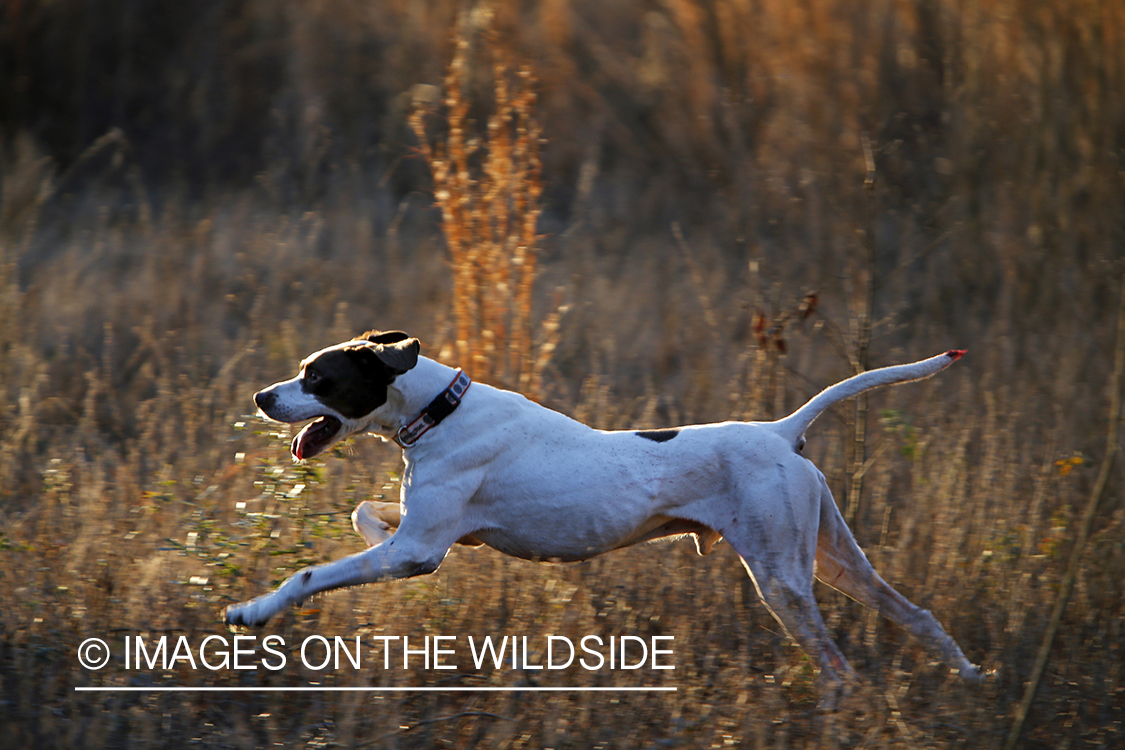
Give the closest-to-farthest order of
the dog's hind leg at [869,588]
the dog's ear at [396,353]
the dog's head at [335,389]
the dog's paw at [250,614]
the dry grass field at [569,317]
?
the dog's paw at [250,614], the dog's ear at [396,353], the dog's head at [335,389], the dry grass field at [569,317], the dog's hind leg at [869,588]

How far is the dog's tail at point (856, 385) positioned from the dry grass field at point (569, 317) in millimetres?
665

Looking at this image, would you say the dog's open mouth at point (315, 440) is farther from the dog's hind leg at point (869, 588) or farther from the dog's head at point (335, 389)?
the dog's hind leg at point (869, 588)

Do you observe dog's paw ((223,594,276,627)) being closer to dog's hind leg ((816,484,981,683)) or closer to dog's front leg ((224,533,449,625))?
dog's front leg ((224,533,449,625))

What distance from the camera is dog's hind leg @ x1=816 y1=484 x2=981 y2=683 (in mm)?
4000

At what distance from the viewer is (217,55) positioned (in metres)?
12.5

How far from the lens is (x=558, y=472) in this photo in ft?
12.0

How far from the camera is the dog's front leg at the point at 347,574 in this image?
344cm

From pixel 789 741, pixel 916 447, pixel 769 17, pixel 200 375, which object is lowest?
pixel 789 741

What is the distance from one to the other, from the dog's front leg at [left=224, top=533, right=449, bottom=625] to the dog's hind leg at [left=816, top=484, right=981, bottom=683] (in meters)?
1.51

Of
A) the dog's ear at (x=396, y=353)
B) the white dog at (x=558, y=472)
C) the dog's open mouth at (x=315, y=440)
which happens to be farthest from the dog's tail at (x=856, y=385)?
the dog's open mouth at (x=315, y=440)

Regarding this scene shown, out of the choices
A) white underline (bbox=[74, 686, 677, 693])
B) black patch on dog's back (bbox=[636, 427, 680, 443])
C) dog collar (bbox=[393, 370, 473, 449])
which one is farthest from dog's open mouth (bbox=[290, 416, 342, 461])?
black patch on dog's back (bbox=[636, 427, 680, 443])

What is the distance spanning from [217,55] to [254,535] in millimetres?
9552

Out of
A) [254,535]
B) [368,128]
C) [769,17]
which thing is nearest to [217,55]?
[368,128]

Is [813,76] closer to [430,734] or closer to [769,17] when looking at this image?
[769,17]
